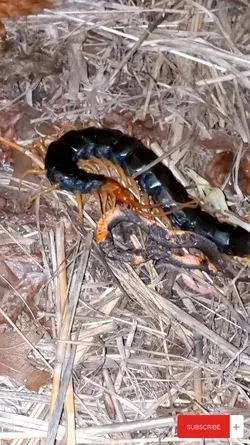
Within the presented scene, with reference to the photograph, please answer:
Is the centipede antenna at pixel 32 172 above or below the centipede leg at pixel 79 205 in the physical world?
above

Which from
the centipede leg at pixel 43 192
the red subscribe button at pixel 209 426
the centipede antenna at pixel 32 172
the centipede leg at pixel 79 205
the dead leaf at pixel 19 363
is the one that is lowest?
the red subscribe button at pixel 209 426

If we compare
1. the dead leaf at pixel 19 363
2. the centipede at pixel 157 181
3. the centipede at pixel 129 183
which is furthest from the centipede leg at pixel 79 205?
the dead leaf at pixel 19 363

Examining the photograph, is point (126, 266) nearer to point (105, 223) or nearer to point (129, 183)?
point (105, 223)

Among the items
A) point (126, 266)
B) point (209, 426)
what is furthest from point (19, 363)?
point (209, 426)

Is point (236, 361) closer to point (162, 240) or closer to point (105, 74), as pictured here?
point (162, 240)

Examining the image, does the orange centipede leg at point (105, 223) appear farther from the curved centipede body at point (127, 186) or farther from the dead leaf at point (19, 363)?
the dead leaf at point (19, 363)

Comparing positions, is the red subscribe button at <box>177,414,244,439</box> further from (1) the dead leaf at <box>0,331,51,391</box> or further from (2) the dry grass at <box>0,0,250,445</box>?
(1) the dead leaf at <box>0,331,51,391</box>
